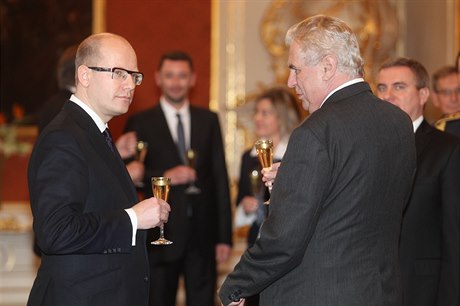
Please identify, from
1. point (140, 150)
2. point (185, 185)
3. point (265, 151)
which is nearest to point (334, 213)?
point (265, 151)

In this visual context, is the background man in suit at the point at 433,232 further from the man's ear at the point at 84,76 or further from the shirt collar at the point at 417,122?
the man's ear at the point at 84,76

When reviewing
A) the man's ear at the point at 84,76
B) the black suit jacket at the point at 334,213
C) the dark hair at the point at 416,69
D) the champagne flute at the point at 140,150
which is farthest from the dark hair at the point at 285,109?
the black suit jacket at the point at 334,213

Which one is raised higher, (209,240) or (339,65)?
(339,65)

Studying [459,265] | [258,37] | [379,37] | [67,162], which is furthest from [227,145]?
[67,162]

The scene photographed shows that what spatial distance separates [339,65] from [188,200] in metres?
2.93

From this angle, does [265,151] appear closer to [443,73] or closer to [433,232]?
[433,232]

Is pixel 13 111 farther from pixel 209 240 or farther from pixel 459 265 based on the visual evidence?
pixel 459 265

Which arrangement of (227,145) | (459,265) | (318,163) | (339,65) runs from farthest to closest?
(227,145)
(459,265)
(339,65)
(318,163)

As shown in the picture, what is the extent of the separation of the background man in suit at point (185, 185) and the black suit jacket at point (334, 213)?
8.48 ft

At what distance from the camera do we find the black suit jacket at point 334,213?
9.37ft

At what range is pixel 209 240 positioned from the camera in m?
5.88

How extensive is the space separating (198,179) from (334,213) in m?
3.06

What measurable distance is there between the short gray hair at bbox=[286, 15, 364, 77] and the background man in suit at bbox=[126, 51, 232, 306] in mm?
2575

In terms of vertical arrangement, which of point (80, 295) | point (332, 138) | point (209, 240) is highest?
point (332, 138)
